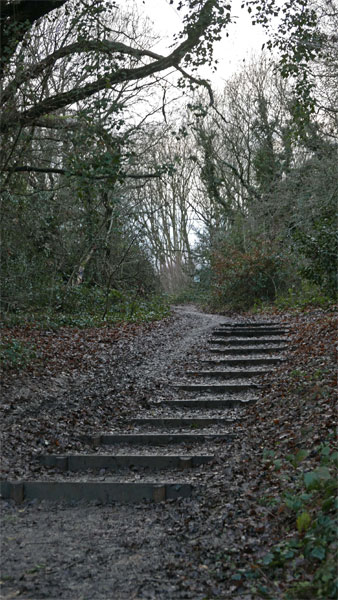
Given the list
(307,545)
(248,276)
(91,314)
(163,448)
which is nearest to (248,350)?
(163,448)

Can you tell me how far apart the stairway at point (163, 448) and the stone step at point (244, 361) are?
0.05 ft

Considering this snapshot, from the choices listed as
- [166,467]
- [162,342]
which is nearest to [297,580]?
[166,467]

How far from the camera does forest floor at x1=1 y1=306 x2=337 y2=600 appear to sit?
3338 mm

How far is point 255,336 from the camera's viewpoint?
1186cm

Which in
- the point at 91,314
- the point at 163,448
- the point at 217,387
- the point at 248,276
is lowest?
the point at 163,448

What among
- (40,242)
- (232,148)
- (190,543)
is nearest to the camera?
(190,543)

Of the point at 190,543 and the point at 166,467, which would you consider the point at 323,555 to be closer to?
the point at 190,543

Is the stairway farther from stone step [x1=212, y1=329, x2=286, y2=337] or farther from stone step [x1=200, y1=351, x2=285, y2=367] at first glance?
stone step [x1=212, y1=329, x2=286, y2=337]

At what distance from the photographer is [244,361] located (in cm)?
934

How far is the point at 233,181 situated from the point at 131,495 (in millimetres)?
23408

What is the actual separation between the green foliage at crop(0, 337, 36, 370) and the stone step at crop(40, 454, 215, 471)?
234cm

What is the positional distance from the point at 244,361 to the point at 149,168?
12.3 ft

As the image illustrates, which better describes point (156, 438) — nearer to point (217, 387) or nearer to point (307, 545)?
point (217, 387)

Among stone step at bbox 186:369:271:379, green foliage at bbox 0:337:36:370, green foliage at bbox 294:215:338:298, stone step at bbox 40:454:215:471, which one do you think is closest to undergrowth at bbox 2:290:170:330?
green foliage at bbox 0:337:36:370
